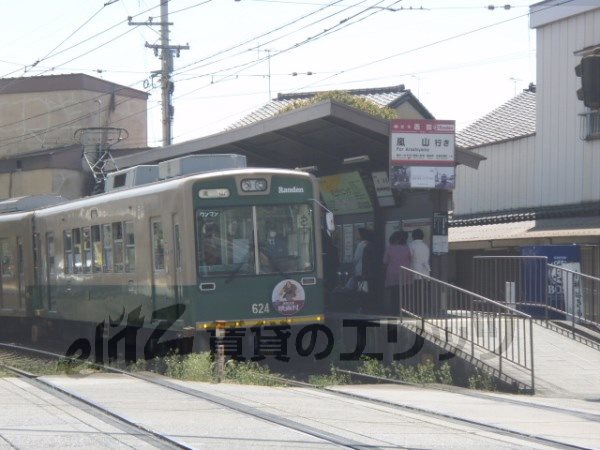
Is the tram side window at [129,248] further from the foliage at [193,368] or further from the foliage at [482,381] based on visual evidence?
the foliage at [482,381]

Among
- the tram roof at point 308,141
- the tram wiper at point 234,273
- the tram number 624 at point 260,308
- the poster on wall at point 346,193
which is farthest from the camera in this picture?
the poster on wall at point 346,193

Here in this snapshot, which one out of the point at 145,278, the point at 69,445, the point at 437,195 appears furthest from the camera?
the point at 437,195

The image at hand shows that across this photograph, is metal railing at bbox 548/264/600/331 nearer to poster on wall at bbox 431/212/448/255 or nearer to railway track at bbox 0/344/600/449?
poster on wall at bbox 431/212/448/255

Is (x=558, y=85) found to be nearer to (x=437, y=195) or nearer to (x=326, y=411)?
(x=437, y=195)

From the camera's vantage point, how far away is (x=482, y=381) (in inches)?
586

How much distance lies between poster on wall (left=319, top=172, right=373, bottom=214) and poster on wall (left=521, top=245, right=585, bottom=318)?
3650 millimetres

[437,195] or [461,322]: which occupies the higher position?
[437,195]

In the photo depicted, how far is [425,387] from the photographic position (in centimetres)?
1505

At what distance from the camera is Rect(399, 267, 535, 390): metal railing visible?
49.5ft

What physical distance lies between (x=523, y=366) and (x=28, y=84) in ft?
126

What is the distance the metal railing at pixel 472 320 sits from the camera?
1508 centimetres

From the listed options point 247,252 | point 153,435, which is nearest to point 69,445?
point 153,435

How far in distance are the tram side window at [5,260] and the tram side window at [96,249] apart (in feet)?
19.5

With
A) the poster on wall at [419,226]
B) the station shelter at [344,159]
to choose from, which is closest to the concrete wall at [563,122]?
the station shelter at [344,159]
